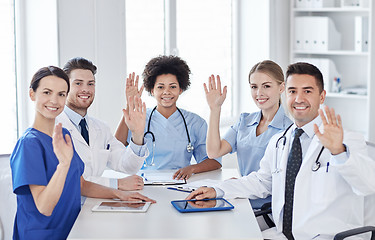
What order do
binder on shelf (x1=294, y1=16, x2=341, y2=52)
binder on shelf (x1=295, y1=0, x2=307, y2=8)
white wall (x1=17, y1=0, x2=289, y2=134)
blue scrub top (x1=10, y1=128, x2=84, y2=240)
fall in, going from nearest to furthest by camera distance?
blue scrub top (x1=10, y1=128, x2=84, y2=240) < white wall (x1=17, y1=0, x2=289, y2=134) < binder on shelf (x1=294, y1=16, x2=341, y2=52) < binder on shelf (x1=295, y1=0, x2=307, y2=8)

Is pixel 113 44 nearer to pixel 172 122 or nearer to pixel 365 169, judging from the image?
pixel 172 122

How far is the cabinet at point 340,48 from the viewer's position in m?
4.62

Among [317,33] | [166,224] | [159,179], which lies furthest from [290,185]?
[317,33]

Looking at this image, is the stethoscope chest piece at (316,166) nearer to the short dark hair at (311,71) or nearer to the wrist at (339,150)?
the wrist at (339,150)

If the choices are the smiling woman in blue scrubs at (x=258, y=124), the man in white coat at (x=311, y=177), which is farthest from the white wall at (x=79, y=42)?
the man in white coat at (x=311, y=177)

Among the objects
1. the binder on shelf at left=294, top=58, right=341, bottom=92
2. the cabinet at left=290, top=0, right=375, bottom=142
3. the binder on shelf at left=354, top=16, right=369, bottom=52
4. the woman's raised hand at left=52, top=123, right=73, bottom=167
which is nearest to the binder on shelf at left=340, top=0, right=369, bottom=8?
the cabinet at left=290, top=0, right=375, bottom=142

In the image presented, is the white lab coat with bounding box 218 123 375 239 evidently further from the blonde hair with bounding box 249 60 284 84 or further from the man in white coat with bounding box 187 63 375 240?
the blonde hair with bounding box 249 60 284 84

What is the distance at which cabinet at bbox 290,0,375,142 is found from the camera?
15.1ft

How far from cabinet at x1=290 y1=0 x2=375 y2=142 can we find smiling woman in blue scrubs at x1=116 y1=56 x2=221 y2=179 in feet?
6.23

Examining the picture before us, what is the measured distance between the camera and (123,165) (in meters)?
2.80

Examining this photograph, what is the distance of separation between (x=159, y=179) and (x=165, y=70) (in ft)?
2.18

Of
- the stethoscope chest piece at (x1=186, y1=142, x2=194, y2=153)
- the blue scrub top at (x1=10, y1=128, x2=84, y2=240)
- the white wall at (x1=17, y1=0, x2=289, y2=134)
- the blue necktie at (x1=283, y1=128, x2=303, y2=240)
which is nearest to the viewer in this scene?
the blue scrub top at (x1=10, y1=128, x2=84, y2=240)

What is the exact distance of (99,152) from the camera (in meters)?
2.77

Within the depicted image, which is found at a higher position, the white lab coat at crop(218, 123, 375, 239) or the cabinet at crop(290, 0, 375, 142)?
the cabinet at crop(290, 0, 375, 142)
